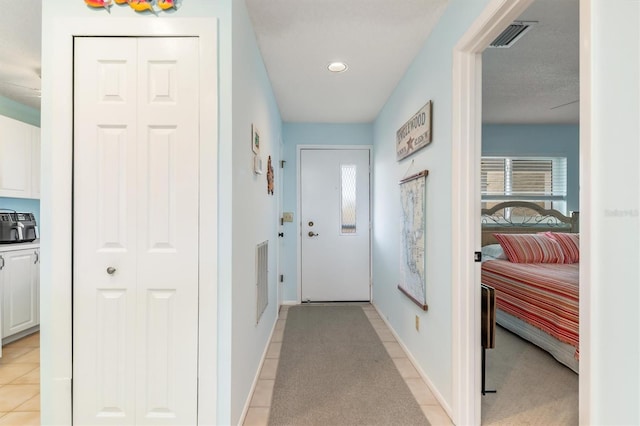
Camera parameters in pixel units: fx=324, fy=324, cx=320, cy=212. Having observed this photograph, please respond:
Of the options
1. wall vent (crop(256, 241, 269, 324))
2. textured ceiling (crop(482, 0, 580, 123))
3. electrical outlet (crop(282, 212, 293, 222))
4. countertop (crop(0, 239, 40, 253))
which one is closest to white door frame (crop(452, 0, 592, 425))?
textured ceiling (crop(482, 0, 580, 123))

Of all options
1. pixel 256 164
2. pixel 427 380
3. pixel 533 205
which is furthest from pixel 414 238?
pixel 533 205

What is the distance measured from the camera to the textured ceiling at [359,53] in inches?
Answer: 76.9

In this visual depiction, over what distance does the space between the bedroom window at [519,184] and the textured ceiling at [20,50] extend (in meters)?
4.80

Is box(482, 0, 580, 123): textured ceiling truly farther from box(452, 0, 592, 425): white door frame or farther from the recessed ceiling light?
the recessed ceiling light

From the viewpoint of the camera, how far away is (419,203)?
7.81 ft

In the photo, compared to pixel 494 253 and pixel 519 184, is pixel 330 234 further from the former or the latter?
pixel 519 184

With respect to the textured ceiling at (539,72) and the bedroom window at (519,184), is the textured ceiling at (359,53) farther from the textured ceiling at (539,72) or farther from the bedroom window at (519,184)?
the bedroom window at (519,184)

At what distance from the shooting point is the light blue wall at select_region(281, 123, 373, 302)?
4.26 meters

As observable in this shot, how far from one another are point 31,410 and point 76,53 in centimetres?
206

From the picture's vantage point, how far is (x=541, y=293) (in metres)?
2.70

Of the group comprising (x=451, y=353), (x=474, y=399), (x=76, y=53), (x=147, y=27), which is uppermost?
(x=147, y=27)

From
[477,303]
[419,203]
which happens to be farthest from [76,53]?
[477,303]
